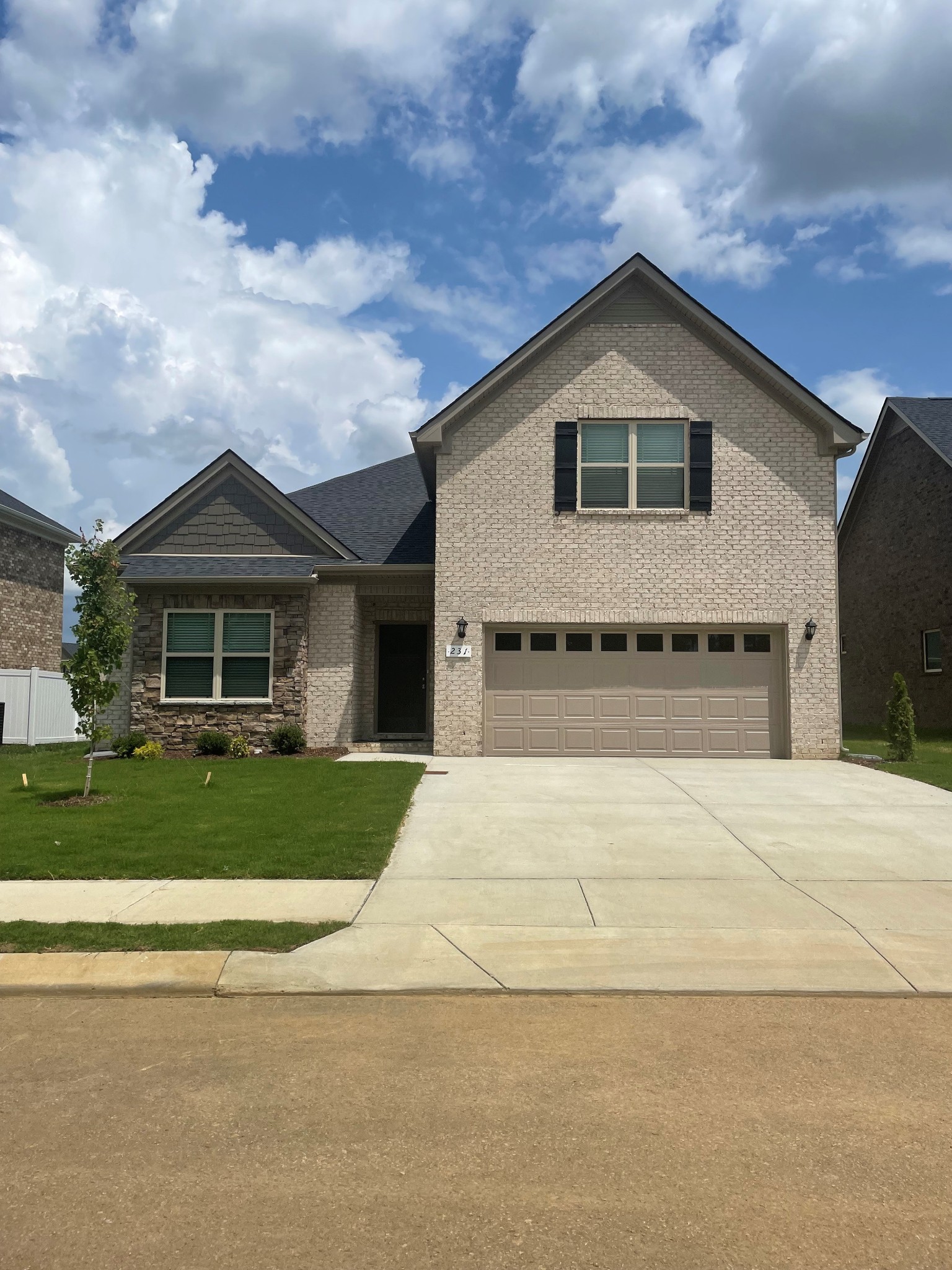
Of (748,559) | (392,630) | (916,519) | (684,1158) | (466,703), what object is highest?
(916,519)

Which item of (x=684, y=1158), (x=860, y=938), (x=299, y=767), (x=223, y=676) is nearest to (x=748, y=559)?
(x=299, y=767)

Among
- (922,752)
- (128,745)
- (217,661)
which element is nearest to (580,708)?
(217,661)

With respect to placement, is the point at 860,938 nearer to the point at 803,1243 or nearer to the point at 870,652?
the point at 803,1243

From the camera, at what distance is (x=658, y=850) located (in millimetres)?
9109

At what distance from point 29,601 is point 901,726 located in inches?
1077

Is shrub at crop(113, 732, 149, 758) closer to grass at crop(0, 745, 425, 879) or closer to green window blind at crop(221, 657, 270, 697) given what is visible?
grass at crop(0, 745, 425, 879)

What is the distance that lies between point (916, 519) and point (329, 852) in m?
23.0

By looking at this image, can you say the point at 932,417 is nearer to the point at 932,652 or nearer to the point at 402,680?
the point at 932,652

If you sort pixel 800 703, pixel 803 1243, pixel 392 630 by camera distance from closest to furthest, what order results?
pixel 803 1243
pixel 800 703
pixel 392 630

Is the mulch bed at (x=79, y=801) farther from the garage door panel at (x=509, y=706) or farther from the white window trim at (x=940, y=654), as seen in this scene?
the white window trim at (x=940, y=654)

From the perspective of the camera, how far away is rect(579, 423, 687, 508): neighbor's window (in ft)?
57.6

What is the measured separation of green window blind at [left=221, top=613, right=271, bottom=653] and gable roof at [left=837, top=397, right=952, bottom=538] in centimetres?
1791

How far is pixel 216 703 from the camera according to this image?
1783 cm

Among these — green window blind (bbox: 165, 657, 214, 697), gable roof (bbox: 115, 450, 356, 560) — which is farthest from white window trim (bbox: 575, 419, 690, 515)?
green window blind (bbox: 165, 657, 214, 697)
